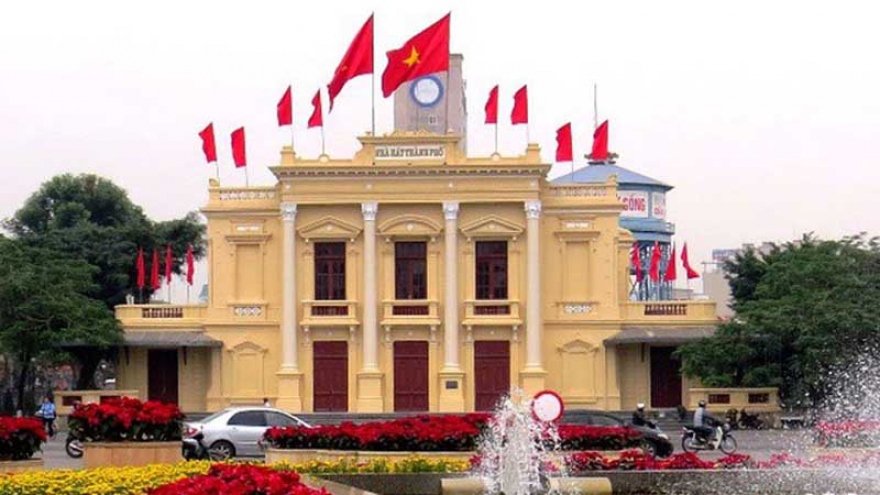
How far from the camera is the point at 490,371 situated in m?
57.5

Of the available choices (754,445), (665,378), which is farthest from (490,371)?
(754,445)

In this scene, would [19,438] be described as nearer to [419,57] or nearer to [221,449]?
[221,449]

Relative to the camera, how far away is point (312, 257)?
5781 centimetres

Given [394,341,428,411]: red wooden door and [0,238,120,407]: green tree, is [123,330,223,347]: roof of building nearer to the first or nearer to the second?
[0,238,120,407]: green tree

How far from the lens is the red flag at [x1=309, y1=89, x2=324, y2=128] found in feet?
187

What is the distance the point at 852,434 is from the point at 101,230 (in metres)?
45.9

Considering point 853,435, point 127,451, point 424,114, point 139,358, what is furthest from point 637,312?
point 127,451

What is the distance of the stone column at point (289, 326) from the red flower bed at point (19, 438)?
30.7m

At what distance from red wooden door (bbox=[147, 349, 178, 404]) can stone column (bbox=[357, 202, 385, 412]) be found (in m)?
6.87

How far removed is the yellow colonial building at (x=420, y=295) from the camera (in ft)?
187

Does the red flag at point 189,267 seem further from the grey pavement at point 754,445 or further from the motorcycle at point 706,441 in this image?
the motorcycle at point 706,441

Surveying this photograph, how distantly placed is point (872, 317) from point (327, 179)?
17745mm

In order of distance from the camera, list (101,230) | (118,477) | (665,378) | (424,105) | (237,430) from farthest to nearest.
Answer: (101,230) → (424,105) → (665,378) → (237,430) → (118,477)

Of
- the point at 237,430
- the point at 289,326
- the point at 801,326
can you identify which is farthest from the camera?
the point at 289,326
